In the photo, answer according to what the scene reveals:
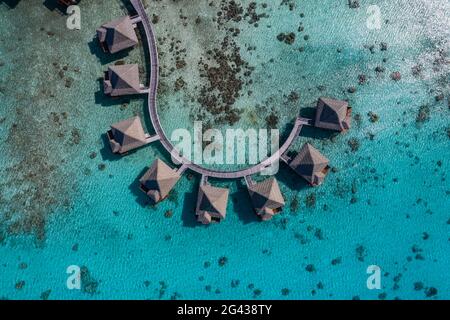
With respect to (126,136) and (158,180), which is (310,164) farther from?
(126,136)

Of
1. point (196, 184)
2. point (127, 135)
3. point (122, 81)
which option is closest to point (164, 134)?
point (127, 135)

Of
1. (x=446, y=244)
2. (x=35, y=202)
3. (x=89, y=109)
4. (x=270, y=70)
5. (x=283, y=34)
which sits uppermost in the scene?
(x=283, y=34)

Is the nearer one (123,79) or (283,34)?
(123,79)

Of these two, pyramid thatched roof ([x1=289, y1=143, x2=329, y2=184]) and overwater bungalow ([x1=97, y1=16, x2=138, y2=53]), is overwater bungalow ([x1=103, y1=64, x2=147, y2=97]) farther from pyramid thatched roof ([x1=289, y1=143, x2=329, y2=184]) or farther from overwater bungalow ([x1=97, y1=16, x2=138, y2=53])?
pyramid thatched roof ([x1=289, y1=143, x2=329, y2=184])

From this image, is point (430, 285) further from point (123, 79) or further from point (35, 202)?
point (35, 202)

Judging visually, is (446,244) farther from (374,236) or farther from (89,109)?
(89,109)
